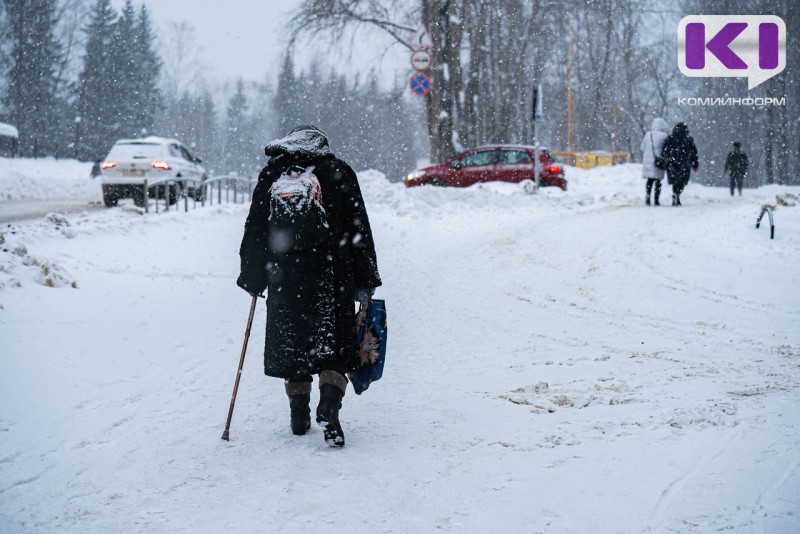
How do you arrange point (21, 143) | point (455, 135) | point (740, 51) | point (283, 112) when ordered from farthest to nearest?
point (283, 112) → point (21, 143) → point (740, 51) → point (455, 135)

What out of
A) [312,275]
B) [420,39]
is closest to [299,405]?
[312,275]

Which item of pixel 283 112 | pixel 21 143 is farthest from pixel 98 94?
pixel 283 112

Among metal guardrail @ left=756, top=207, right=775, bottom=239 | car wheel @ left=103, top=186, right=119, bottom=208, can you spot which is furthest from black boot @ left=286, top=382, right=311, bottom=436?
car wheel @ left=103, top=186, right=119, bottom=208

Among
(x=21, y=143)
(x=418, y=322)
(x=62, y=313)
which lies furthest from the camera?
(x=21, y=143)

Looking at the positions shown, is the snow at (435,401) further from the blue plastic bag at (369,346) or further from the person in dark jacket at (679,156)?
the person in dark jacket at (679,156)

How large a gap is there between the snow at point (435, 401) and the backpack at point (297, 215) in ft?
3.38

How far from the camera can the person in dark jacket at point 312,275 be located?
3938 millimetres

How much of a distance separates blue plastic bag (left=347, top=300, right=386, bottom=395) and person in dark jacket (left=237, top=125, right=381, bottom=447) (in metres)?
0.08

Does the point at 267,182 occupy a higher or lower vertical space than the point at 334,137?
lower

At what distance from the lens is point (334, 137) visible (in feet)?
239

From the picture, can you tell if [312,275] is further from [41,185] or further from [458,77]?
[41,185]

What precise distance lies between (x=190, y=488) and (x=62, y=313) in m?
3.52

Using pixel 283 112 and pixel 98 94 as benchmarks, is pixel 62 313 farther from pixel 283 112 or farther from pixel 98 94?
pixel 283 112

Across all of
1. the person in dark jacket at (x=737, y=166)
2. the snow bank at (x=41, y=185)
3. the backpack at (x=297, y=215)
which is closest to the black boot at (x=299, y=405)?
the backpack at (x=297, y=215)
